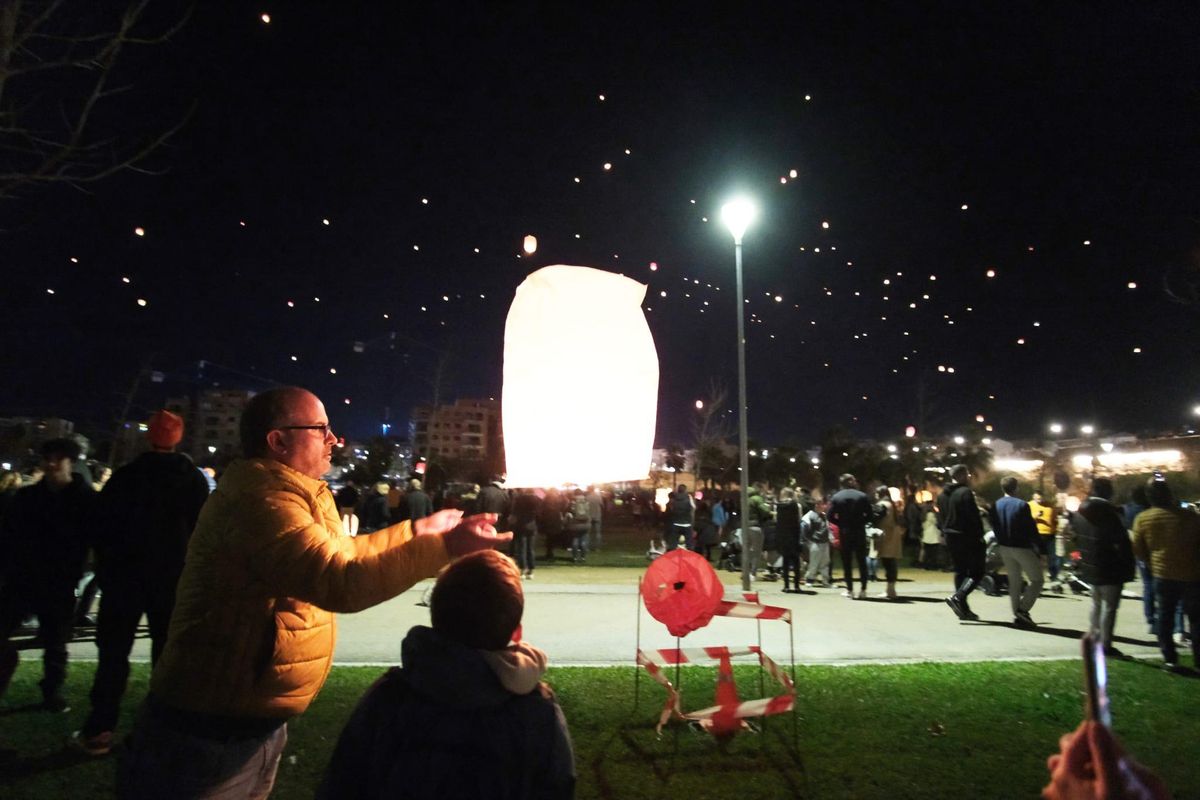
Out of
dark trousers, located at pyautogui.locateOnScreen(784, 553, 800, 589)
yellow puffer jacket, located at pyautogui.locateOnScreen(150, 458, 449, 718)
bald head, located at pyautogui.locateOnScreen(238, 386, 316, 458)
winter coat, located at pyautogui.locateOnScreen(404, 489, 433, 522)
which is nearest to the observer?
yellow puffer jacket, located at pyautogui.locateOnScreen(150, 458, 449, 718)

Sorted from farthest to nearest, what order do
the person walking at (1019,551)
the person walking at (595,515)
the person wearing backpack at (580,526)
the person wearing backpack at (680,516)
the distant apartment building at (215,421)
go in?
the distant apartment building at (215,421)
the person walking at (595,515)
the person wearing backpack at (580,526)
the person wearing backpack at (680,516)
the person walking at (1019,551)

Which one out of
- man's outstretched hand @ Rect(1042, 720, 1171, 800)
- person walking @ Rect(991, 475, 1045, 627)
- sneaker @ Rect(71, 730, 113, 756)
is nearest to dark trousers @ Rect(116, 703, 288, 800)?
man's outstretched hand @ Rect(1042, 720, 1171, 800)

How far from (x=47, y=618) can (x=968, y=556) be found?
987cm

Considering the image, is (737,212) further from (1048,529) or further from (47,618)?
(1048,529)

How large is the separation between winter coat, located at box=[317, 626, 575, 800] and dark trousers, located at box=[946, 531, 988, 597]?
905 cm

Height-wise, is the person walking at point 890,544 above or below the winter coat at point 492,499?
below

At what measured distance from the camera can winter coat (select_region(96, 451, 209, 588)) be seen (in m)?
4.22

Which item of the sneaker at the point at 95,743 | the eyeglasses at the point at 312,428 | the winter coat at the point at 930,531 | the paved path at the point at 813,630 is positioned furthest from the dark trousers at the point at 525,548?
the eyeglasses at the point at 312,428

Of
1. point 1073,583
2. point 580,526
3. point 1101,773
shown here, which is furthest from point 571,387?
point 1073,583

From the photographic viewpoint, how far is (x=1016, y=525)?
9062 millimetres

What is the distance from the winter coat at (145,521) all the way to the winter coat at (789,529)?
394 inches

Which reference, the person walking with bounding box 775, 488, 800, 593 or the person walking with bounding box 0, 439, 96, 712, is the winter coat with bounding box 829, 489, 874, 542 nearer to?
the person walking with bounding box 775, 488, 800, 593

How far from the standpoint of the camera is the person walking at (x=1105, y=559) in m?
7.34

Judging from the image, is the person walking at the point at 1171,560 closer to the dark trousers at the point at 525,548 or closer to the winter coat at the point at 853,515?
the winter coat at the point at 853,515
